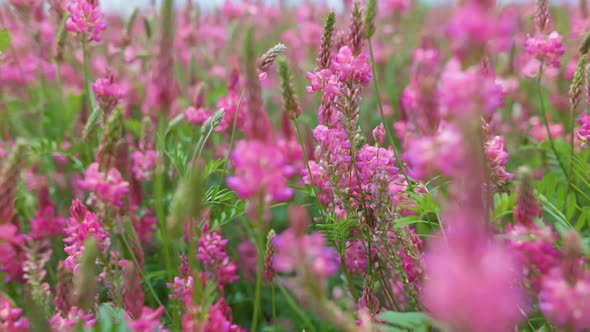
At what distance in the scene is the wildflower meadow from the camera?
914 mm

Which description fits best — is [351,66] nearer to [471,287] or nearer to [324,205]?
[324,205]

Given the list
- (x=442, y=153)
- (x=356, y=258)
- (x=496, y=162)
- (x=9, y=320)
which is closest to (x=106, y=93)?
(x=9, y=320)

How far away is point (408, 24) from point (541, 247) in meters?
7.46

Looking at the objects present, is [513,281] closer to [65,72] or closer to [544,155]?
[544,155]

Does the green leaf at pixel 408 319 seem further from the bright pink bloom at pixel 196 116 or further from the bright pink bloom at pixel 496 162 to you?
the bright pink bloom at pixel 196 116

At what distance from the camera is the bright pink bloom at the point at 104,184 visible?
1.37 m

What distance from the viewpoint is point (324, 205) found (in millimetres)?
2098

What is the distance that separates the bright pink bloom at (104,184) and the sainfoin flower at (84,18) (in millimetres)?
1008

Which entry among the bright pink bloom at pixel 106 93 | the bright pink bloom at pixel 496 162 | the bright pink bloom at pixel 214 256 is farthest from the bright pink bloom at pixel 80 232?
the bright pink bloom at pixel 496 162

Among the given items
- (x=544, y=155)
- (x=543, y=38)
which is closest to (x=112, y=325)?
(x=543, y=38)

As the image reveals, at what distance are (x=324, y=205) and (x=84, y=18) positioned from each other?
1.18 metres

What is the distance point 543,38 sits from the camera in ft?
7.44

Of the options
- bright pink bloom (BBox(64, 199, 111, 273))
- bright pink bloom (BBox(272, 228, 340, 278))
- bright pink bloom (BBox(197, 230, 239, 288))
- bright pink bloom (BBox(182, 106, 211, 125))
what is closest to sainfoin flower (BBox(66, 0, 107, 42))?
bright pink bloom (BBox(182, 106, 211, 125))

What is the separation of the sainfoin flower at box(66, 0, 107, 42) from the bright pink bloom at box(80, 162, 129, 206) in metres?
1.01
